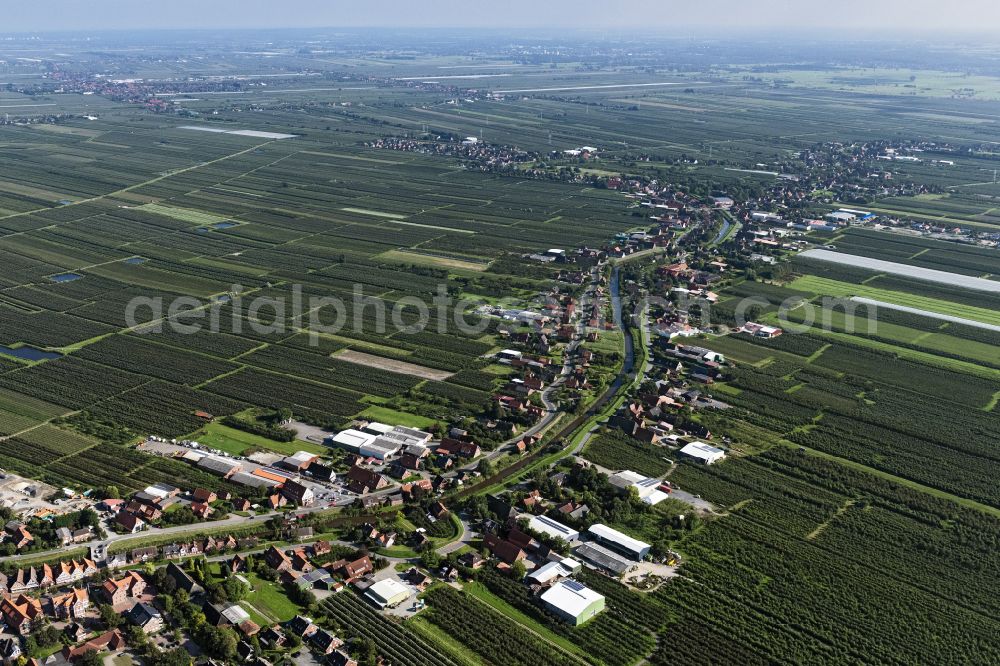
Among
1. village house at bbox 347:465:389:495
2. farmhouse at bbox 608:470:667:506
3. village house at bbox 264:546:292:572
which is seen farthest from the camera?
farmhouse at bbox 608:470:667:506

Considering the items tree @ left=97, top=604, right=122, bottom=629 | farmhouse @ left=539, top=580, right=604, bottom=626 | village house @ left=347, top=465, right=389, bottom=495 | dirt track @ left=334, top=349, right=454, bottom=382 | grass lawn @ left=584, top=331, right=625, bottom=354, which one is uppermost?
dirt track @ left=334, top=349, right=454, bottom=382

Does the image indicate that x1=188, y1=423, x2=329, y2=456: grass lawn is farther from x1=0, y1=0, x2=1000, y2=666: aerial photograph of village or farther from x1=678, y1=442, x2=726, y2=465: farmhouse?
x1=678, y1=442, x2=726, y2=465: farmhouse

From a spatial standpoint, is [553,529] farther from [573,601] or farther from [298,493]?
[298,493]

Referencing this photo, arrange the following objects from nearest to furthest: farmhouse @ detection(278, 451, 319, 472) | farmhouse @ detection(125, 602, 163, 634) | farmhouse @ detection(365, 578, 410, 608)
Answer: farmhouse @ detection(125, 602, 163, 634)
farmhouse @ detection(365, 578, 410, 608)
farmhouse @ detection(278, 451, 319, 472)

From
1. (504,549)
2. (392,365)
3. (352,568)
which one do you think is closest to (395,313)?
(392,365)

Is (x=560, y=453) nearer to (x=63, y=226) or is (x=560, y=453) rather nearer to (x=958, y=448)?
(x=958, y=448)

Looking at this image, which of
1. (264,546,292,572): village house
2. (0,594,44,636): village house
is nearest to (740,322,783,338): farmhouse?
(264,546,292,572): village house

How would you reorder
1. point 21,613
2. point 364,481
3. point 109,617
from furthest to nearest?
point 364,481
point 109,617
point 21,613
